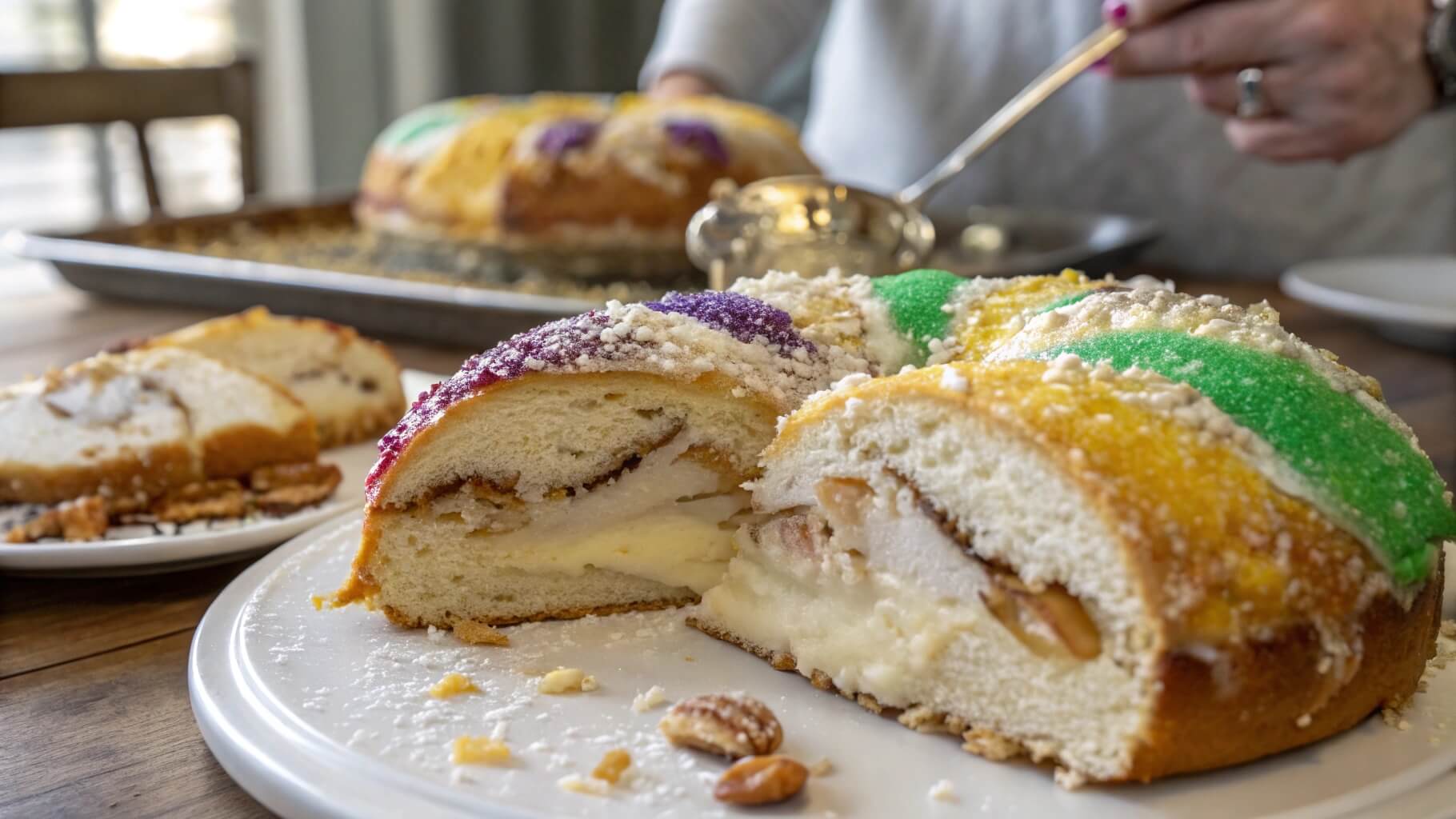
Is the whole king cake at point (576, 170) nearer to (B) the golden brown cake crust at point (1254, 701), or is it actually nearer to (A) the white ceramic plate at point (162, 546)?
(A) the white ceramic plate at point (162, 546)

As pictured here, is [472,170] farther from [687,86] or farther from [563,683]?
[563,683]

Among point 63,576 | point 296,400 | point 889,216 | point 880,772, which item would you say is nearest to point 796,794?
point 880,772

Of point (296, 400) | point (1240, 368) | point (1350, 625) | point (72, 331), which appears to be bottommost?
point (72, 331)

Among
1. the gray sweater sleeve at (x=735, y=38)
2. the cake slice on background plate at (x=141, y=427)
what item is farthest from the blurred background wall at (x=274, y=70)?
the cake slice on background plate at (x=141, y=427)

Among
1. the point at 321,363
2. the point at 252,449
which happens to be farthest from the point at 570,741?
the point at 321,363

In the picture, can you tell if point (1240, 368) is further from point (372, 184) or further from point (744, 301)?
point (372, 184)

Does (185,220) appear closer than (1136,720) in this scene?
No
